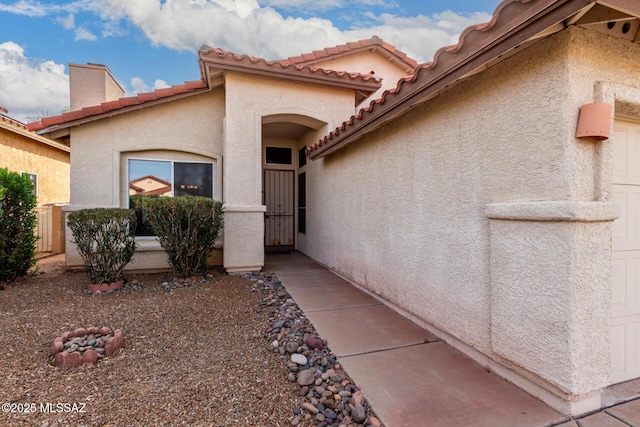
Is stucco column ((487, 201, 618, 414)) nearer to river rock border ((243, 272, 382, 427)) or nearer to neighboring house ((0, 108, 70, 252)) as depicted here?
river rock border ((243, 272, 382, 427))

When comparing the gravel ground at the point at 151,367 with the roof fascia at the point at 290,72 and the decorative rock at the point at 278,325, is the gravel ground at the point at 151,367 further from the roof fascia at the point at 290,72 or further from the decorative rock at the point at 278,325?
the roof fascia at the point at 290,72

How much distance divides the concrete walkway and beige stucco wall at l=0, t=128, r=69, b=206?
11.8 metres

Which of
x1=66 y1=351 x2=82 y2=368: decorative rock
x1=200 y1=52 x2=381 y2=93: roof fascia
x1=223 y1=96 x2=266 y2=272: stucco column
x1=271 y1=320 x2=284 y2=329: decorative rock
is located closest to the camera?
x1=66 y1=351 x2=82 y2=368: decorative rock

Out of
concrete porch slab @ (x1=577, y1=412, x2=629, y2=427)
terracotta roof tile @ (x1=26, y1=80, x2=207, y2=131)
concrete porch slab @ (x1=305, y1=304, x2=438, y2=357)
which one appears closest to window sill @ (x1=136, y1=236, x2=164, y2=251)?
terracotta roof tile @ (x1=26, y1=80, x2=207, y2=131)

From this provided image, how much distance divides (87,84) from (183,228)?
21.5ft

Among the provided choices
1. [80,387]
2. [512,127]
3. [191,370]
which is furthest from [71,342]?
[512,127]

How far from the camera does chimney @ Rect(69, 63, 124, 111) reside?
8.87 metres

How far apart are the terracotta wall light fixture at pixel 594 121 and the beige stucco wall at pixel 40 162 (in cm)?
1411

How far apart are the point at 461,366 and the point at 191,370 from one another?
9.03 feet

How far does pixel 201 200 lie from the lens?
6289mm

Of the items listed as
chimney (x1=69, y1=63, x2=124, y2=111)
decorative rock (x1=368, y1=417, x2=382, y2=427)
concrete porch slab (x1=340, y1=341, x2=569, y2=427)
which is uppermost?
chimney (x1=69, y1=63, x2=124, y2=111)

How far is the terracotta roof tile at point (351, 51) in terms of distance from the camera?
32.6 ft

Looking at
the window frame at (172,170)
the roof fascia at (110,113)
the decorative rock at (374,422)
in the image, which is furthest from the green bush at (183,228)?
the decorative rock at (374,422)

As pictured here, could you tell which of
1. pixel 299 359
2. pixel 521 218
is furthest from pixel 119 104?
pixel 521 218
